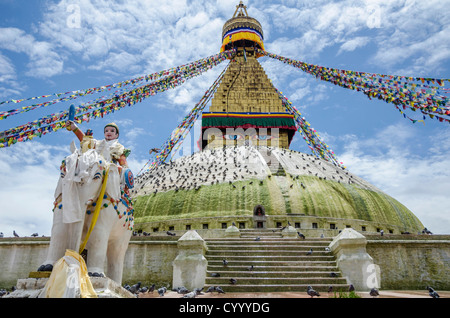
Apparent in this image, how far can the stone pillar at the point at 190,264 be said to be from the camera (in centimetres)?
902

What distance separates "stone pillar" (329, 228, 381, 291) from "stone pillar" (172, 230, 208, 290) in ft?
11.8

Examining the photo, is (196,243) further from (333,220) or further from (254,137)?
(254,137)

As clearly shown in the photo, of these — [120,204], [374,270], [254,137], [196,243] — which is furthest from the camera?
[254,137]

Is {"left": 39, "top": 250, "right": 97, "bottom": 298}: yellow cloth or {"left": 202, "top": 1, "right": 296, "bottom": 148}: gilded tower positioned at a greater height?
{"left": 202, "top": 1, "right": 296, "bottom": 148}: gilded tower

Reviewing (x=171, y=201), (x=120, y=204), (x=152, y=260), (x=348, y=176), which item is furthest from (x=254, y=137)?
(x=120, y=204)

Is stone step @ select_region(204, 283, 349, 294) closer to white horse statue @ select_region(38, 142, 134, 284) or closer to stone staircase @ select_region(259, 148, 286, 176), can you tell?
white horse statue @ select_region(38, 142, 134, 284)

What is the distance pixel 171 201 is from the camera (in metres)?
18.8

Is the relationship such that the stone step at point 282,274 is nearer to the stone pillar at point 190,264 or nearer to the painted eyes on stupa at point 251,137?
the stone pillar at point 190,264

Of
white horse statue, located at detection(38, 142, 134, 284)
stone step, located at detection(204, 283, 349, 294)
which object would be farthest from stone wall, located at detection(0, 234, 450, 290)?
white horse statue, located at detection(38, 142, 134, 284)

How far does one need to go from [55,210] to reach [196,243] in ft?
18.8

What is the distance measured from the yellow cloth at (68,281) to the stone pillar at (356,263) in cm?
696

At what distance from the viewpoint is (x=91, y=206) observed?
4383 mm

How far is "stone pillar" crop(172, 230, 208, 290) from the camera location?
355 inches

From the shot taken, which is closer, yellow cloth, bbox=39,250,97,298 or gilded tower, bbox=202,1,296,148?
yellow cloth, bbox=39,250,97,298
